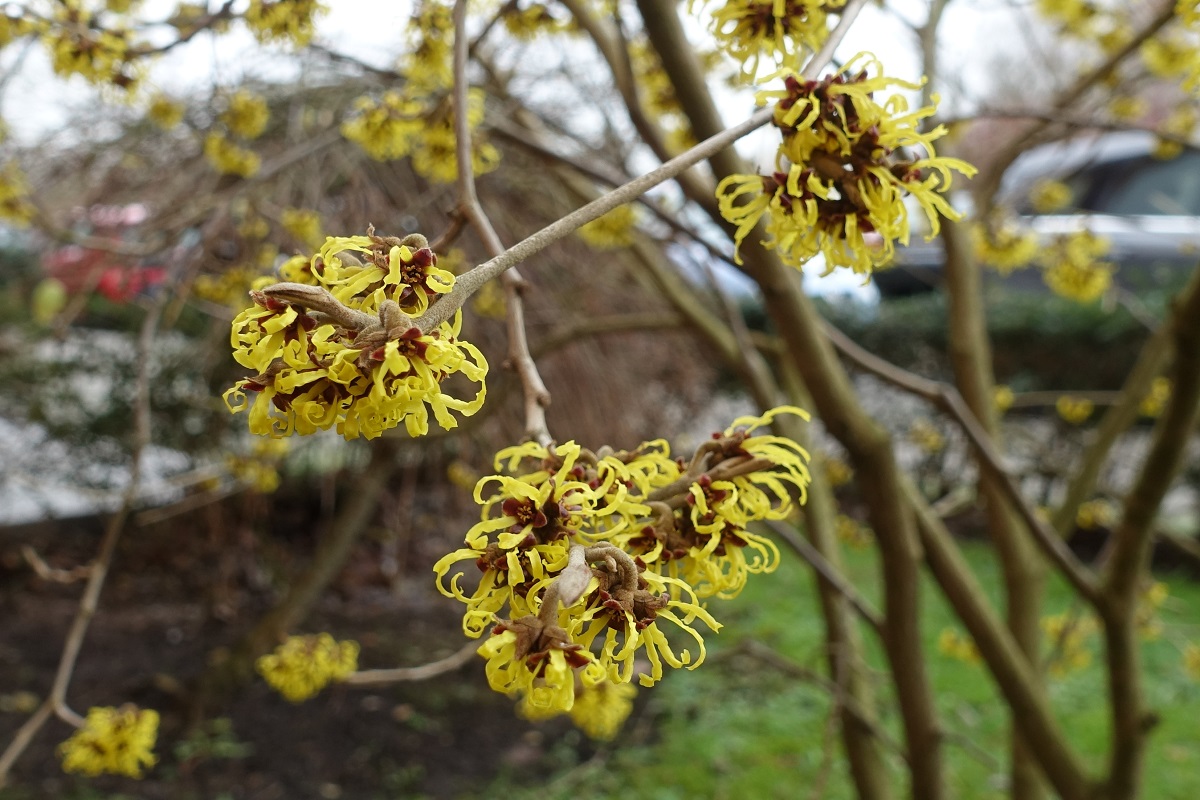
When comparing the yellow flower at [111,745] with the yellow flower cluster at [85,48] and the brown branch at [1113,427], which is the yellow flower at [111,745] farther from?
the brown branch at [1113,427]

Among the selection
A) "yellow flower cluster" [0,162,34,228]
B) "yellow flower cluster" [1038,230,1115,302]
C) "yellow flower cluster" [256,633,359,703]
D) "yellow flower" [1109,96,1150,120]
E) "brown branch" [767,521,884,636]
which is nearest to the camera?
"brown branch" [767,521,884,636]

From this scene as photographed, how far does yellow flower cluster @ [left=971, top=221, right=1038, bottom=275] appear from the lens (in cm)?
298

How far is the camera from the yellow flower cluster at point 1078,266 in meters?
2.91

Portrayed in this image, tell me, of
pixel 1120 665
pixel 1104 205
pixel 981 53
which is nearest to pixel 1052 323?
pixel 1104 205

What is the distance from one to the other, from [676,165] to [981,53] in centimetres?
1435

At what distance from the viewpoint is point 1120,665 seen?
2090 millimetres

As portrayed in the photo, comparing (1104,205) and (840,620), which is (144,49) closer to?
(840,620)

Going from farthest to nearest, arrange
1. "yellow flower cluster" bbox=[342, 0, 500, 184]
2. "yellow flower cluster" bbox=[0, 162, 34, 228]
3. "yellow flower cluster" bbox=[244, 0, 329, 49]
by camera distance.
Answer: "yellow flower cluster" bbox=[0, 162, 34, 228] < "yellow flower cluster" bbox=[342, 0, 500, 184] < "yellow flower cluster" bbox=[244, 0, 329, 49]

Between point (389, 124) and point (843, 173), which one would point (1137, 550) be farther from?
point (389, 124)

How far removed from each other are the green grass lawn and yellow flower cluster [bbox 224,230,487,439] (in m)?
2.60

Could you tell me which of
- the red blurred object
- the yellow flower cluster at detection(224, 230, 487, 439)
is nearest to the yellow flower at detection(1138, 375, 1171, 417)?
the yellow flower cluster at detection(224, 230, 487, 439)

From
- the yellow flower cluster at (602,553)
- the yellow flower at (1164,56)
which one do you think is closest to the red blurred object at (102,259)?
the yellow flower cluster at (602,553)

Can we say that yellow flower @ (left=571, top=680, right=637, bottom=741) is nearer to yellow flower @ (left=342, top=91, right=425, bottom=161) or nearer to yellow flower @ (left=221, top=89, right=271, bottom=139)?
yellow flower @ (left=342, top=91, right=425, bottom=161)

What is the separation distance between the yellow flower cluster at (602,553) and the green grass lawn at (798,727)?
2.35 meters
